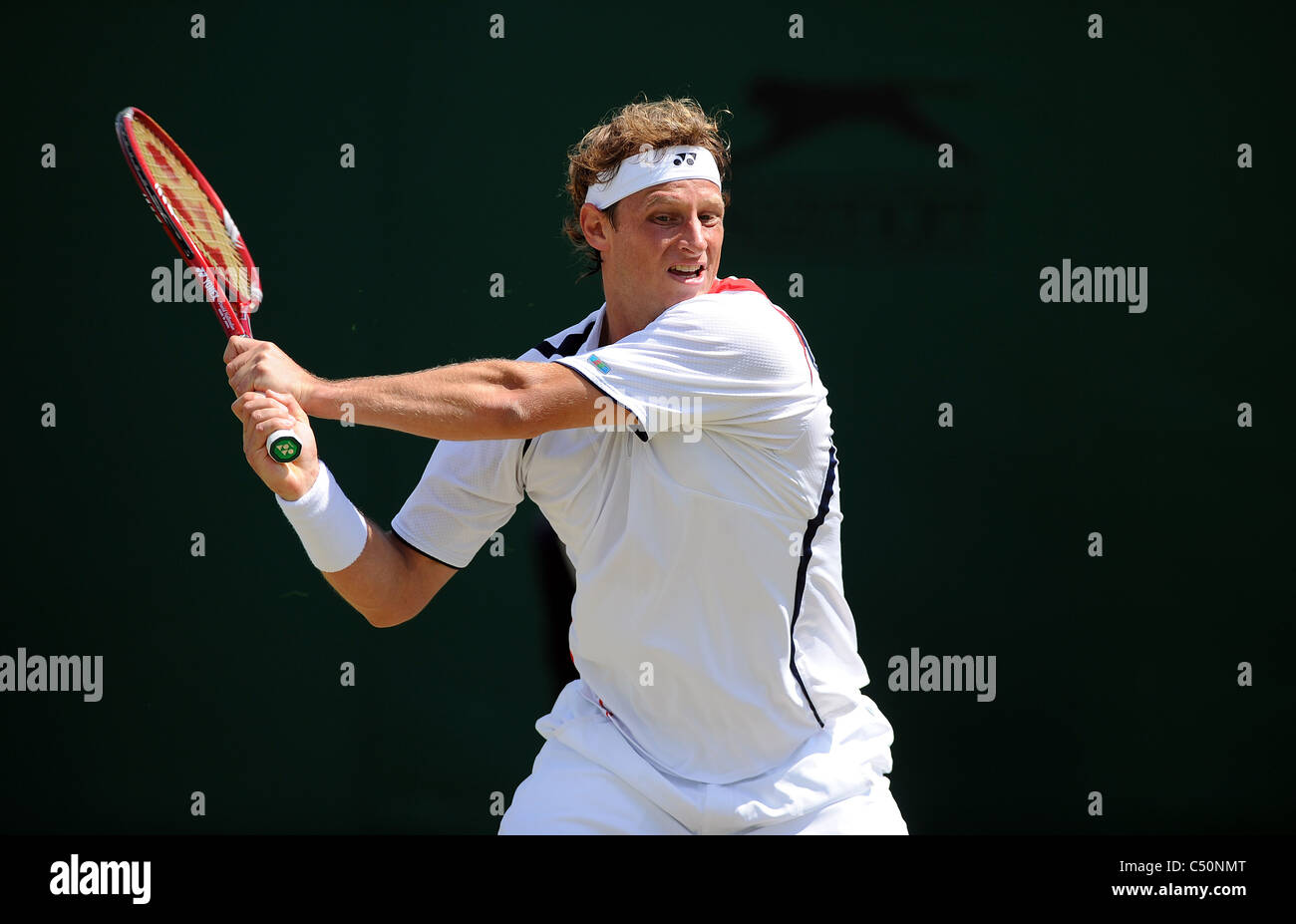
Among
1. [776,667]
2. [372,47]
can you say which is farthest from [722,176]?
[372,47]

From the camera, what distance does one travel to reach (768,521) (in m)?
2.71

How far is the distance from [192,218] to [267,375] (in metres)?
0.77

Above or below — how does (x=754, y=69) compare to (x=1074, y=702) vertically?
above

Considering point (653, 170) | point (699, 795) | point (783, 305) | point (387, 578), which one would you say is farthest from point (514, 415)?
point (783, 305)

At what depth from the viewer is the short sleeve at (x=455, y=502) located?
2914mm

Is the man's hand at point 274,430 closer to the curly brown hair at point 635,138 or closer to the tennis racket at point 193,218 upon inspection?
the tennis racket at point 193,218

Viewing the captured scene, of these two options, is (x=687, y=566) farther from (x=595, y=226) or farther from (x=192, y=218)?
(x=192, y=218)

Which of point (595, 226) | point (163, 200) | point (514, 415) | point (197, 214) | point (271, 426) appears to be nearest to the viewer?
point (271, 426)

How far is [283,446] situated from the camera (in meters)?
2.45

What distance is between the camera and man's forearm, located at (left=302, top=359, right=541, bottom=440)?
2.46 meters

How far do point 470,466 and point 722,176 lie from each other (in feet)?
2.64

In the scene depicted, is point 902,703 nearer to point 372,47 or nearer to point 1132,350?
point 1132,350

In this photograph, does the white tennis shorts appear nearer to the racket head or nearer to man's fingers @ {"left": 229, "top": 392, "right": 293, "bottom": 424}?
man's fingers @ {"left": 229, "top": 392, "right": 293, "bottom": 424}

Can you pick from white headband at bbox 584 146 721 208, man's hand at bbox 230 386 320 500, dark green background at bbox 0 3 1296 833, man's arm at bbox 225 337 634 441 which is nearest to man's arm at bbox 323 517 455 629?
man's hand at bbox 230 386 320 500
